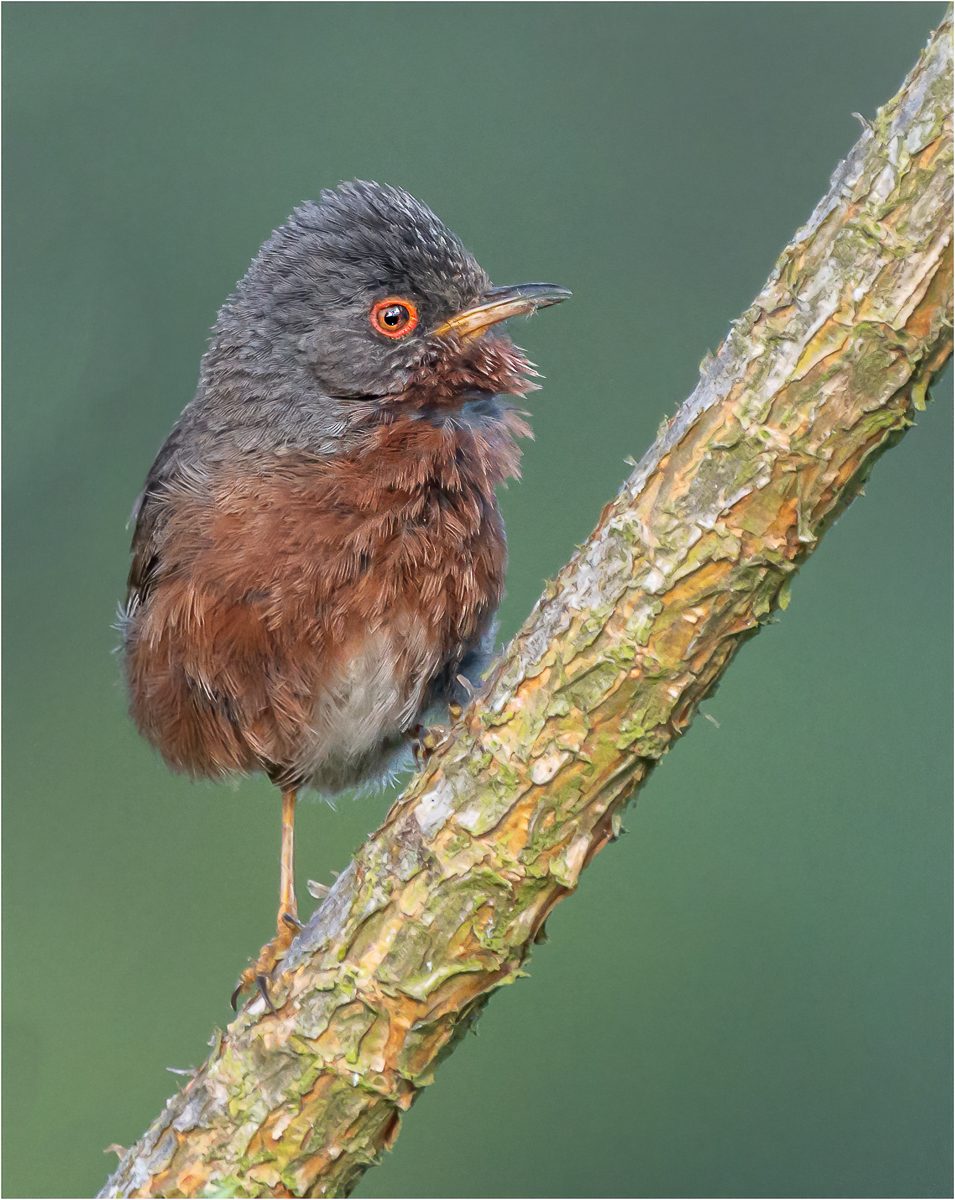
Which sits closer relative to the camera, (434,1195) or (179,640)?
(179,640)

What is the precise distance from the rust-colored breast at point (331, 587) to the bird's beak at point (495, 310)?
295 millimetres

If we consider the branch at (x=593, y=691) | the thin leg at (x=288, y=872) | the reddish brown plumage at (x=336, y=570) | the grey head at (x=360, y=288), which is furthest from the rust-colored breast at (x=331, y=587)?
the branch at (x=593, y=691)

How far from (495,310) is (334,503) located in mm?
728

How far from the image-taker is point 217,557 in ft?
11.2

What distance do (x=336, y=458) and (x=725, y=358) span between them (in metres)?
1.26

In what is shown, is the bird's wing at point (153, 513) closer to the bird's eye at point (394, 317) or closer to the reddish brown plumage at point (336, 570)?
the reddish brown plumage at point (336, 570)

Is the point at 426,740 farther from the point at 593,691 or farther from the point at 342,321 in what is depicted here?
the point at 342,321

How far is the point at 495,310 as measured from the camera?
3.58 meters

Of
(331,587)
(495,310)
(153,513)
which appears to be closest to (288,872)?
(331,587)

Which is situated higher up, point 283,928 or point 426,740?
point 426,740

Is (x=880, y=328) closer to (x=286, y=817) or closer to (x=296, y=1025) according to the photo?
(x=296, y=1025)

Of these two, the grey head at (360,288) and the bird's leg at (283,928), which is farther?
the grey head at (360,288)

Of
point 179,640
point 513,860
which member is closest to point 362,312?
point 179,640

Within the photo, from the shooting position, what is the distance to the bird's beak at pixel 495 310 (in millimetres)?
3557
